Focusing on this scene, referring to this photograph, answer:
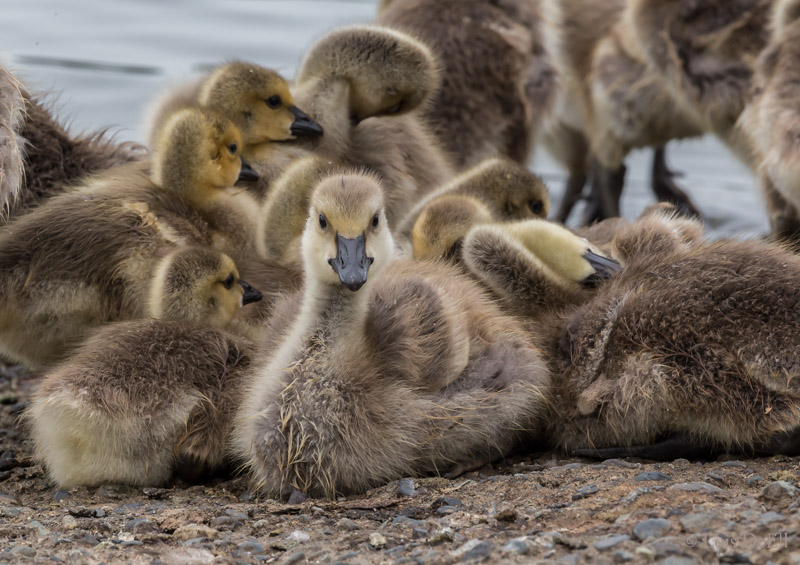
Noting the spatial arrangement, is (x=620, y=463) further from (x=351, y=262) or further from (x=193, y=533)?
(x=193, y=533)

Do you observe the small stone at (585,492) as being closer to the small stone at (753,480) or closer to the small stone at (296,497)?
the small stone at (753,480)

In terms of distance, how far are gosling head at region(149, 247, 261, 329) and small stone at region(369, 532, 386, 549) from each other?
91cm

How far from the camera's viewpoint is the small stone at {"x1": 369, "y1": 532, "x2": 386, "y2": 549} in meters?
2.46

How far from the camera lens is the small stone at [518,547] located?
2.33 meters

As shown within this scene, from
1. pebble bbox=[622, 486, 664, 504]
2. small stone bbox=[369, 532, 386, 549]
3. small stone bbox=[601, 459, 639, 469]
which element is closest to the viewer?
small stone bbox=[369, 532, 386, 549]

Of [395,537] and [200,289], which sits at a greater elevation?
[200,289]

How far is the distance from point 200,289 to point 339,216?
53 cm

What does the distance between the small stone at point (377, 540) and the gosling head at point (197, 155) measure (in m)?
1.41

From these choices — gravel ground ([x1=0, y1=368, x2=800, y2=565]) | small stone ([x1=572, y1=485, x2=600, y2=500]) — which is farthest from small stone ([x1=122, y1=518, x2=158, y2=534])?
small stone ([x1=572, y1=485, x2=600, y2=500])

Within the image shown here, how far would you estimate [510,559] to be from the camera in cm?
230

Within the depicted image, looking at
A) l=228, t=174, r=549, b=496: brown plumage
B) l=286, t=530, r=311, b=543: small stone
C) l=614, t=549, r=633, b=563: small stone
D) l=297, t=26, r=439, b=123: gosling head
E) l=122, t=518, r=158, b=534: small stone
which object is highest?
l=297, t=26, r=439, b=123: gosling head

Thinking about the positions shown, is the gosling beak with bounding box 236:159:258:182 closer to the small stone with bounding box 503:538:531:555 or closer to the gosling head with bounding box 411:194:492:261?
the gosling head with bounding box 411:194:492:261

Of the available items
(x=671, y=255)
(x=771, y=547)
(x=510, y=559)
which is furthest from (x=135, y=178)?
(x=771, y=547)

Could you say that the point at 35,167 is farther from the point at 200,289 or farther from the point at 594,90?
the point at 594,90
